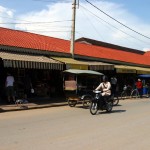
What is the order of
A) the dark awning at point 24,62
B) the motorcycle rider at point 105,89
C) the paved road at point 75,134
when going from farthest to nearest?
the dark awning at point 24,62, the motorcycle rider at point 105,89, the paved road at point 75,134

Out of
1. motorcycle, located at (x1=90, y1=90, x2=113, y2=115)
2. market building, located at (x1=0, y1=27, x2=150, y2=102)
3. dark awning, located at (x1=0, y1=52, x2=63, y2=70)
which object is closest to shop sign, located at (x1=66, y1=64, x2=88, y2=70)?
market building, located at (x1=0, y1=27, x2=150, y2=102)

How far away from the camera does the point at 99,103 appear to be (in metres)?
14.6

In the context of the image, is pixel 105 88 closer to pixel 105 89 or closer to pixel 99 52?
pixel 105 89

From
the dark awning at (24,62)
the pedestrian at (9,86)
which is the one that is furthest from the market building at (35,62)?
the pedestrian at (9,86)

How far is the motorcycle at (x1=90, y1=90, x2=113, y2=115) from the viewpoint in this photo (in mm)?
14352

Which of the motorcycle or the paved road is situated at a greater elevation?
the motorcycle

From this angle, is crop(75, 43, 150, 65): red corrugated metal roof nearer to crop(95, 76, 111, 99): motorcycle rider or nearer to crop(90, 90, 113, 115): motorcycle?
crop(95, 76, 111, 99): motorcycle rider

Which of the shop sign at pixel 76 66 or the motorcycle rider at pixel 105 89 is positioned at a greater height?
the shop sign at pixel 76 66

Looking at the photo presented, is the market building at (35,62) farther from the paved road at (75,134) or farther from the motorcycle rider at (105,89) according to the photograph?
the paved road at (75,134)

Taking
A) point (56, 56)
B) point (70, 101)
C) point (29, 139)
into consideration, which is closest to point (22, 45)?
point (56, 56)

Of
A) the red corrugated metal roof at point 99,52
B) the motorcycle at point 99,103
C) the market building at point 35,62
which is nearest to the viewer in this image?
the motorcycle at point 99,103

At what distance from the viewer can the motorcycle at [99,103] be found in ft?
47.1

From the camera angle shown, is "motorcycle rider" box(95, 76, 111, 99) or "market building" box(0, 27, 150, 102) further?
"market building" box(0, 27, 150, 102)

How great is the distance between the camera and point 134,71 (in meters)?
29.1
